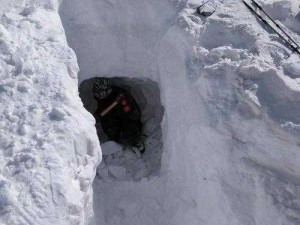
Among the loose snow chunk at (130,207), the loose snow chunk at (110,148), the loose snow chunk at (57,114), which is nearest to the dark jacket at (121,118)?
the loose snow chunk at (110,148)

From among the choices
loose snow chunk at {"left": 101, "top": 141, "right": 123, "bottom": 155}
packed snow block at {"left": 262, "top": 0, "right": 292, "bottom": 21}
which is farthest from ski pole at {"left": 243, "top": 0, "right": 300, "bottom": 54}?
loose snow chunk at {"left": 101, "top": 141, "right": 123, "bottom": 155}

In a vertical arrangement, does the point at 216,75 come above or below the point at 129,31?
above

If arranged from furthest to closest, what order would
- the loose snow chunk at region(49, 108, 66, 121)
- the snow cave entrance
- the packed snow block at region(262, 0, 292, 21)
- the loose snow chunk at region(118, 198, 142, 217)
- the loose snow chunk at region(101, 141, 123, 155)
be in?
the loose snow chunk at region(101, 141, 123, 155) → the snow cave entrance → the loose snow chunk at region(118, 198, 142, 217) → the packed snow block at region(262, 0, 292, 21) → the loose snow chunk at region(49, 108, 66, 121)

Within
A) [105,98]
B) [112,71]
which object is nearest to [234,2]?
[112,71]

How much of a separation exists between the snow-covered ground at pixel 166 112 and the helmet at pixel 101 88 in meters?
1.05

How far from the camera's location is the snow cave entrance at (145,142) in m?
7.53

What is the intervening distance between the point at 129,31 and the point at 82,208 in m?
3.59

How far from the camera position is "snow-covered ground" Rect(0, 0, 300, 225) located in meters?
4.58

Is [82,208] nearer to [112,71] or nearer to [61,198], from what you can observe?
[61,198]

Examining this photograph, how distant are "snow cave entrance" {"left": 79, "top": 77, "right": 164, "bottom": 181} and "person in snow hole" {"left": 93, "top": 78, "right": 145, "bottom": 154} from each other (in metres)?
0.16

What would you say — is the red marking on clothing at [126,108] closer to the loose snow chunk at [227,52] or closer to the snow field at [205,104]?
the snow field at [205,104]

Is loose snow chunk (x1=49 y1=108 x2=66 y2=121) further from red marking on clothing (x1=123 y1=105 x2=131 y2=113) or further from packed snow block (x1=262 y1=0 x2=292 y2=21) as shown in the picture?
red marking on clothing (x1=123 y1=105 x2=131 y2=113)

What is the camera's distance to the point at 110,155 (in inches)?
317

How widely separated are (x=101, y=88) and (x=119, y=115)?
30.5 inches
